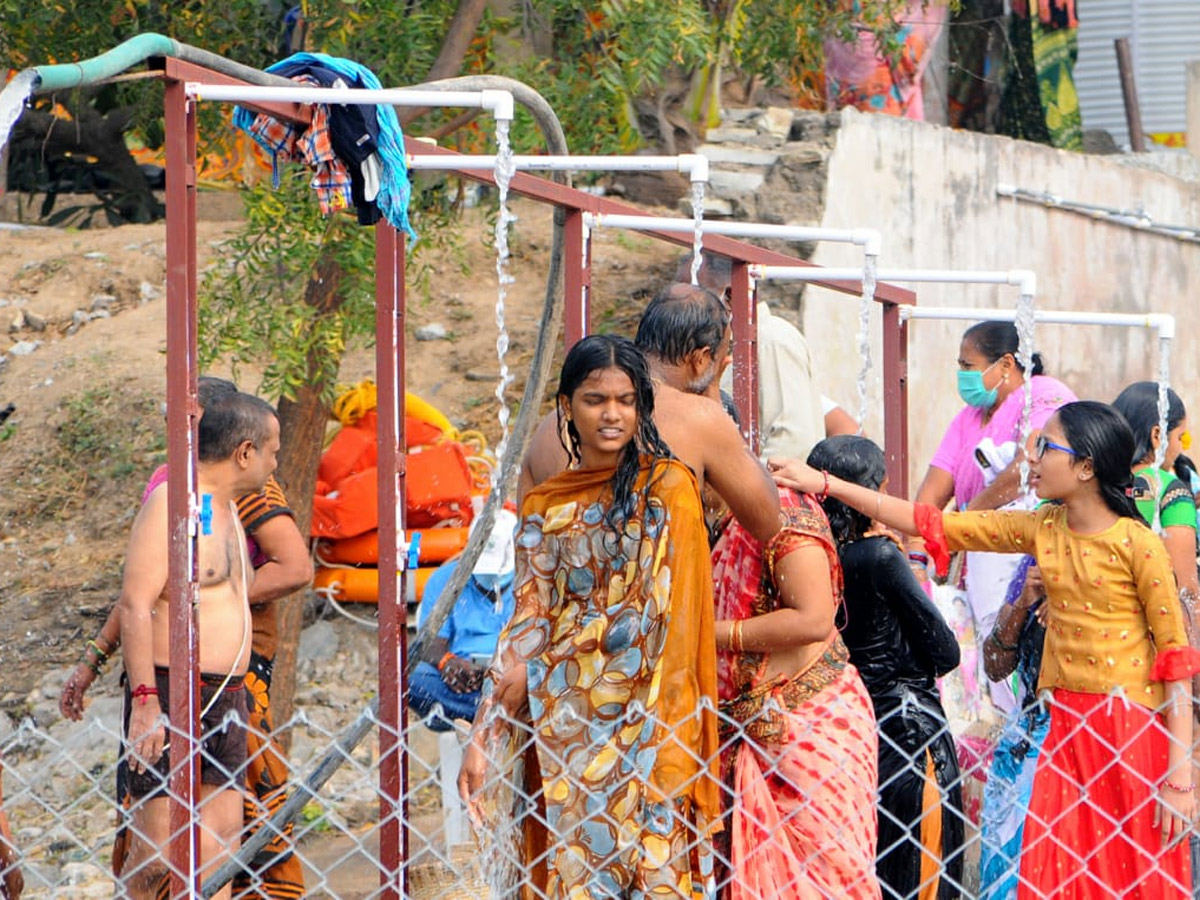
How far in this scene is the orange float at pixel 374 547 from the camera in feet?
24.5

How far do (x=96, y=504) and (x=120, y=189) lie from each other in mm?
3592

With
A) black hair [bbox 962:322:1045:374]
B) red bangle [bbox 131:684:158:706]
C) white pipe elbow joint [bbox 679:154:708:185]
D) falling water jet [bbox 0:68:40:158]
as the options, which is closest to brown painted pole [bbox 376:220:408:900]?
red bangle [bbox 131:684:158:706]

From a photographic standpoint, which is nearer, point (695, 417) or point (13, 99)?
point (13, 99)

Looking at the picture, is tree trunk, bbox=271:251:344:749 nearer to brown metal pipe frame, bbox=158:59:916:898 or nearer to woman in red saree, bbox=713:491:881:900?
brown metal pipe frame, bbox=158:59:916:898

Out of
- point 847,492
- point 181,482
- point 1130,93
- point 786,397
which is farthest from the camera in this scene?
point 1130,93

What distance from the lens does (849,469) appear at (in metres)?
4.52

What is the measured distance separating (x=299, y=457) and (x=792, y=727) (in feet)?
11.5

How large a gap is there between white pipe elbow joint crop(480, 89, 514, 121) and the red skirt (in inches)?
78.9

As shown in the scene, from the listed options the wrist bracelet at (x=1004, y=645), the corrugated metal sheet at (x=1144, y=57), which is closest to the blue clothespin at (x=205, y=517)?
the wrist bracelet at (x=1004, y=645)

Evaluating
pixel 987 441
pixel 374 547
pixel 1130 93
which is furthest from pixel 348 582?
pixel 1130 93

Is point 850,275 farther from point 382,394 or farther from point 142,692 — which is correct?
point 142,692

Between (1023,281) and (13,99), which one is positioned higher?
(13,99)

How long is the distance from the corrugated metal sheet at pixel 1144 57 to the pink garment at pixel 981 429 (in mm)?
10822

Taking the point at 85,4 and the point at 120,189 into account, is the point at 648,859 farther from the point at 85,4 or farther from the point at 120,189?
the point at 120,189
